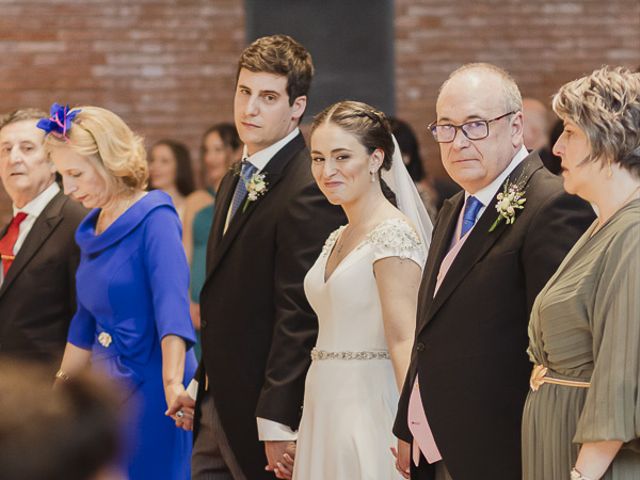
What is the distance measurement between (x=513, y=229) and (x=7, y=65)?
19.9ft

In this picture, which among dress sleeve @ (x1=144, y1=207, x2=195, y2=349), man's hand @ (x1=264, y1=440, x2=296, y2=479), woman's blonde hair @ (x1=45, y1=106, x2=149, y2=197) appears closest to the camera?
man's hand @ (x1=264, y1=440, x2=296, y2=479)

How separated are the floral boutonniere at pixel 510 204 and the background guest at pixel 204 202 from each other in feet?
13.4

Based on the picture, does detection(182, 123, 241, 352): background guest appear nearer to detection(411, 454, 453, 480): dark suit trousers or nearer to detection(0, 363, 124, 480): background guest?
detection(411, 454, 453, 480): dark suit trousers

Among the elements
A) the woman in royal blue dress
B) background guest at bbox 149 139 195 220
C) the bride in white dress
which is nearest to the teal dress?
background guest at bbox 149 139 195 220

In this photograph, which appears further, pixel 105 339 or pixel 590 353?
pixel 105 339

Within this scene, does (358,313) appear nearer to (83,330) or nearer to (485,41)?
(83,330)

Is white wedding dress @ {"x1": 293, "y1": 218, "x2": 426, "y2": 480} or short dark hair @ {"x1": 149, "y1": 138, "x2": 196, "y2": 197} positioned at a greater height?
short dark hair @ {"x1": 149, "y1": 138, "x2": 196, "y2": 197}

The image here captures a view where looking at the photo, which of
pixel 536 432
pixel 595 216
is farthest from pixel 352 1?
pixel 536 432

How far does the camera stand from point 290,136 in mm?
4320

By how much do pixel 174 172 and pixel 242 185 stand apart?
3.66 m

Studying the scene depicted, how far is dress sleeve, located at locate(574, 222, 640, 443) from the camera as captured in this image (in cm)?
283

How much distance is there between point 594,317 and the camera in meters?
2.92

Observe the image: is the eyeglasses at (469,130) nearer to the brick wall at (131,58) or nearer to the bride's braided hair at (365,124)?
the bride's braided hair at (365,124)

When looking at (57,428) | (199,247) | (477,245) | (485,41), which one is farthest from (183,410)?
(485,41)
